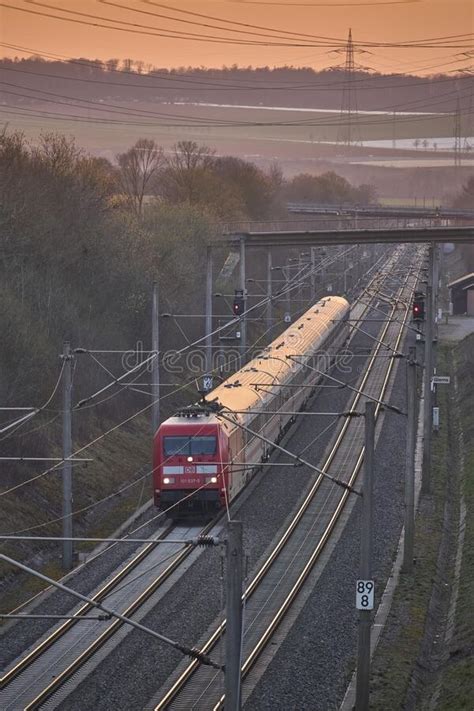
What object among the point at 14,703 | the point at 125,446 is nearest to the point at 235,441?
the point at 125,446

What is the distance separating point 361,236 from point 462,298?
25884 mm

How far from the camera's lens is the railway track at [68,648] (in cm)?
1588

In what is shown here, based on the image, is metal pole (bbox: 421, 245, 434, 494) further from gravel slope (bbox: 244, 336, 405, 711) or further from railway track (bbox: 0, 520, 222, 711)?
railway track (bbox: 0, 520, 222, 711)

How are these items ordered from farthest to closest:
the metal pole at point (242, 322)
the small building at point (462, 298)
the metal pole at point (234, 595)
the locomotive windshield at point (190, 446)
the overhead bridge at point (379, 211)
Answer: the overhead bridge at point (379, 211) < the small building at point (462, 298) < the metal pole at point (242, 322) < the locomotive windshield at point (190, 446) < the metal pole at point (234, 595)

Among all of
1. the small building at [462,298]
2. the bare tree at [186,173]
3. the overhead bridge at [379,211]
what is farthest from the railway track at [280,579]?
the overhead bridge at [379,211]

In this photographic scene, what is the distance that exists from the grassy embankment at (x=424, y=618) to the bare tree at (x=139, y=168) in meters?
48.3

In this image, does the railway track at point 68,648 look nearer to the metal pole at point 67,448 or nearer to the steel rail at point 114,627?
the steel rail at point 114,627

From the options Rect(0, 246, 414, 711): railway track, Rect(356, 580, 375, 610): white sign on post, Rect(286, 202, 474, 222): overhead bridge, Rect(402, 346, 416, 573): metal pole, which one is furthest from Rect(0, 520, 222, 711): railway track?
Rect(286, 202, 474, 222): overhead bridge

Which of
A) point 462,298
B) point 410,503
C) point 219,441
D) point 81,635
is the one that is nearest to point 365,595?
point 81,635

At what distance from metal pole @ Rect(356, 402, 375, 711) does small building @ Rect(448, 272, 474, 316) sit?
54.8 m

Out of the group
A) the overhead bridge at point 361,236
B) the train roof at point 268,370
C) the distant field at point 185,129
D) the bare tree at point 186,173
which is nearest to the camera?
the train roof at point 268,370

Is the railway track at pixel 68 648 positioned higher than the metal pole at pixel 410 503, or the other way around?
the metal pole at pixel 410 503

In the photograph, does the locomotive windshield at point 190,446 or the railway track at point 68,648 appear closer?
the railway track at point 68,648

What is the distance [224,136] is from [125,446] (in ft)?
512
